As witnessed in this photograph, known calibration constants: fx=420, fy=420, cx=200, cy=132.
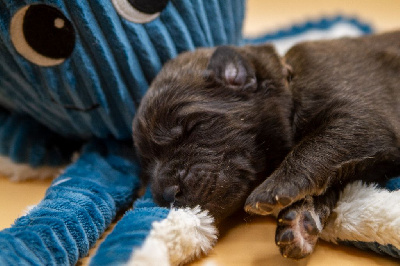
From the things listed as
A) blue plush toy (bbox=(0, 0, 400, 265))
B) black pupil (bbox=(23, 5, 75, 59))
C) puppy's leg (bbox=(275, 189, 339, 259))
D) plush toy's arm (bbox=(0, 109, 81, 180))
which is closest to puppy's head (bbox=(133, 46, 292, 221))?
blue plush toy (bbox=(0, 0, 400, 265))

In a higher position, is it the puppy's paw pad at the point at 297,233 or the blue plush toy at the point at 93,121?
the blue plush toy at the point at 93,121

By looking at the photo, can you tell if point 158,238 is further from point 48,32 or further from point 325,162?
point 48,32

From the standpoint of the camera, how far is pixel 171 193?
162 centimetres

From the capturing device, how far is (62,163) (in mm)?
2490

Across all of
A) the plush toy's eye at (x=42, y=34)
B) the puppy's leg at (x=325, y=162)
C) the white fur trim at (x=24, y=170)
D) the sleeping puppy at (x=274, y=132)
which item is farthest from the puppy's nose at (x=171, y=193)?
the white fur trim at (x=24, y=170)

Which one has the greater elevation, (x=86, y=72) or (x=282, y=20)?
(x=86, y=72)

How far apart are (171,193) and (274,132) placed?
0.53 m

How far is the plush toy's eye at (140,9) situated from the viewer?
75.5 inches

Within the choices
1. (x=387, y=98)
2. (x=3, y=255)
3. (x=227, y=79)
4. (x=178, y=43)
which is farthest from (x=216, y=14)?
(x=3, y=255)

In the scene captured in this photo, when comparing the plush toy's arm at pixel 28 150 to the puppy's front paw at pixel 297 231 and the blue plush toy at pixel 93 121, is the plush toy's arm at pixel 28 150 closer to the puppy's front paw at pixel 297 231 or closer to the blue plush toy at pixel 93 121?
the blue plush toy at pixel 93 121

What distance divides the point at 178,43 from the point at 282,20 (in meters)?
3.68

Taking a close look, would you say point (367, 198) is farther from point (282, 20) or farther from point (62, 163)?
point (282, 20)

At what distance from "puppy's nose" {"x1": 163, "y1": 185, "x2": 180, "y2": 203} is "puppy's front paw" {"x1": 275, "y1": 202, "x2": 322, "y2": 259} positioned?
1.33 feet

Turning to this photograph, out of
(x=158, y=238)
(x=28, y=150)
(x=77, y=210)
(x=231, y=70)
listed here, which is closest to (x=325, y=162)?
(x=231, y=70)
